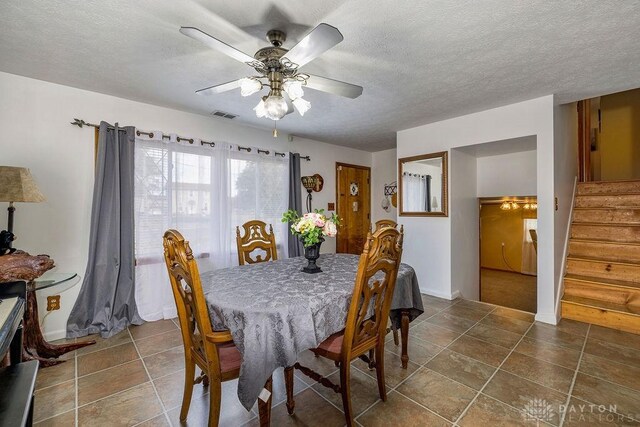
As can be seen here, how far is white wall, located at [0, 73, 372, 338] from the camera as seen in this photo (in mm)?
2385

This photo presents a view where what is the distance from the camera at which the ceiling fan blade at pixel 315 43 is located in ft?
4.17

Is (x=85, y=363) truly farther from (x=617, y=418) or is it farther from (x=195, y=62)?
(x=617, y=418)

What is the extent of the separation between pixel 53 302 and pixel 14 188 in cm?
118

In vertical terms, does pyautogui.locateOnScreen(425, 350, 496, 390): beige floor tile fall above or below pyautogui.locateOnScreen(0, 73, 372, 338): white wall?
below

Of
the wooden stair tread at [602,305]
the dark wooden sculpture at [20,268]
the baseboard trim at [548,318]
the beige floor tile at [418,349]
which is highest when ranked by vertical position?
the dark wooden sculpture at [20,268]

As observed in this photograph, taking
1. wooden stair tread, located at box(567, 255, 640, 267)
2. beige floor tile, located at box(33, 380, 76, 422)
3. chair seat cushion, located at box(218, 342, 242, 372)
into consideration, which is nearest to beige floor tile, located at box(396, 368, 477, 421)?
chair seat cushion, located at box(218, 342, 242, 372)

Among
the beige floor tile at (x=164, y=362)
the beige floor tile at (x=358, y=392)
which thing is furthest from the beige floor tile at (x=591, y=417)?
the beige floor tile at (x=164, y=362)

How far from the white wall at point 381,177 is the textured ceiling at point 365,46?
2.24 metres

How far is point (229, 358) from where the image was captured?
1.43 meters

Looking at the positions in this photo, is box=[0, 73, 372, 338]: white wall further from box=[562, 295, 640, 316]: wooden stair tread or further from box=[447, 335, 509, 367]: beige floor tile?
box=[562, 295, 640, 316]: wooden stair tread

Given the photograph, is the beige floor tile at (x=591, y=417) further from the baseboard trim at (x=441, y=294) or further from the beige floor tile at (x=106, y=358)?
the beige floor tile at (x=106, y=358)

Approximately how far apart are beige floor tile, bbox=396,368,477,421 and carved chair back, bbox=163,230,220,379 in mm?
1257

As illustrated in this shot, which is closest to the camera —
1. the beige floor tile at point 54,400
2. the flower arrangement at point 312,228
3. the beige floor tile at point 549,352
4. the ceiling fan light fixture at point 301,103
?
the beige floor tile at point 54,400

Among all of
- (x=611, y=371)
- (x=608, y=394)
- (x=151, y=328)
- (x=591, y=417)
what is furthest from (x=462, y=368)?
(x=151, y=328)
